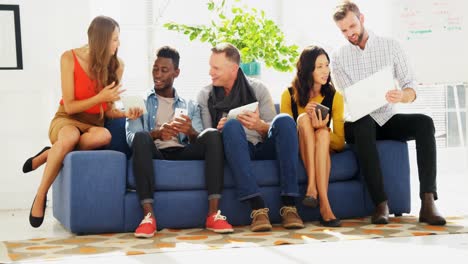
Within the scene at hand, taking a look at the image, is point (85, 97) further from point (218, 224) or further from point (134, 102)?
point (218, 224)

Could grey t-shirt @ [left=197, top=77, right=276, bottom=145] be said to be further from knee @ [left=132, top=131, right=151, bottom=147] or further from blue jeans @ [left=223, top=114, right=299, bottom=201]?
knee @ [left=132, top=131, right=151, bottom=147]

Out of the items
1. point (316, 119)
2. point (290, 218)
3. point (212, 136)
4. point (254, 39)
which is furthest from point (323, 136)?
point (254, 39)

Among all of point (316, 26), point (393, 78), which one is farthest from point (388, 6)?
point (393, 78)

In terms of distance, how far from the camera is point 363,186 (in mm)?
3850

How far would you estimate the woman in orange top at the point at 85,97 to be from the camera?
3629 mm

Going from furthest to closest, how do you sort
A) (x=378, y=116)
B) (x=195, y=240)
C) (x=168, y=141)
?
(x=378, y=116) < (x=168, y=141) < (x=195, y=240)

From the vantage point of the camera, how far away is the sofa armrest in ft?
11.3

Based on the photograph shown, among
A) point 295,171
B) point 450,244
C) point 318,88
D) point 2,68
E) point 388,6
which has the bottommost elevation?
point 450,244

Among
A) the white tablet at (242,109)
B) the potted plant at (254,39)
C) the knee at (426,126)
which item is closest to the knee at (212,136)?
the white tablet at (242,109)

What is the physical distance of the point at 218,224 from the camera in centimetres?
344

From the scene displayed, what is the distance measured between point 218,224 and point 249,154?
0.39 metres

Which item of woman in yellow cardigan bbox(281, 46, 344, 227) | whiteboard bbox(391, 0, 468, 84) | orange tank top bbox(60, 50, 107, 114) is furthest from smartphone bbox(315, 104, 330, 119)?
whiteboard bbox(391, 0, 468, 84)

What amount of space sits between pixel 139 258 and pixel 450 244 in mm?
1196

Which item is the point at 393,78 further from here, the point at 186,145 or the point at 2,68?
the point at 2,68
